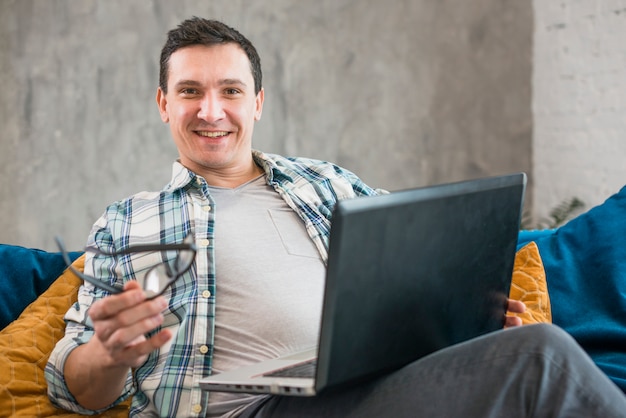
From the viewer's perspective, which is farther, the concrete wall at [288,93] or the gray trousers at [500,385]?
the concrete wall at [288,93]

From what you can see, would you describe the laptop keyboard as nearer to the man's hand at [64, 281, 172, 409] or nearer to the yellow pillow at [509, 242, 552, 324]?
the man's hand at [64, 281, 172, 409]

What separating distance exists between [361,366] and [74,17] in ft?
8.52

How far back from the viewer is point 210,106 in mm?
1872

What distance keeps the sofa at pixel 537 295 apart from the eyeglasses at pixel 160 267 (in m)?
0.51

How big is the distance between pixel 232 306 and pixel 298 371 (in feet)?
1.47

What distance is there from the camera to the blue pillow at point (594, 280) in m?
1.84

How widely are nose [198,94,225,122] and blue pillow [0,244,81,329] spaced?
1.56ft

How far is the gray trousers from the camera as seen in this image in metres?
1.15

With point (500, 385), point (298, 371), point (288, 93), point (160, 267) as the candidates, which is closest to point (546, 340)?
point (500, 385)

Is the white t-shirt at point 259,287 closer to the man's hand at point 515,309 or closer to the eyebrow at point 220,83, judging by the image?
the eyebrow at point 220,83

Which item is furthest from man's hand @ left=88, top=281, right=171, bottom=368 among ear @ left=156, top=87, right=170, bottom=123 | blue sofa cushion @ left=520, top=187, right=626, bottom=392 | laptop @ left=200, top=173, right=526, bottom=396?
blue sofa cushion @ left=520, top=187, right=626, bottom=392

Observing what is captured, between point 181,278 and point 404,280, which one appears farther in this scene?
point 181,278

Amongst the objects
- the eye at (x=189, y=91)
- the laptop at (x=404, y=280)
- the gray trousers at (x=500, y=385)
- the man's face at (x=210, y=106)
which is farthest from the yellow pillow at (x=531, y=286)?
the eye at (x=189, y=91)

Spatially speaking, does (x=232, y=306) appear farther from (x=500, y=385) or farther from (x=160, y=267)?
(x=500, y=385)
